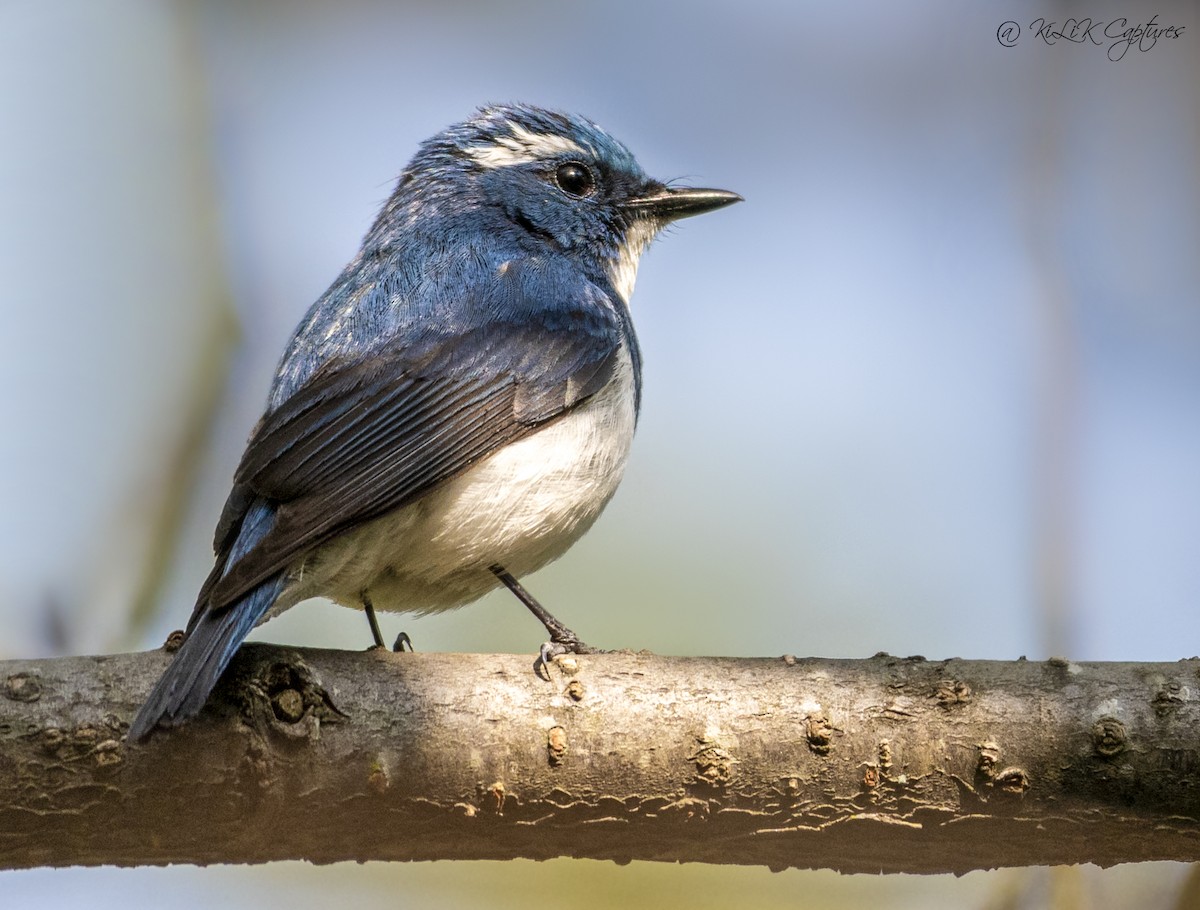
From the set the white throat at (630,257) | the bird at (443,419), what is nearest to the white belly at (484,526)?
the bird at (443,419)

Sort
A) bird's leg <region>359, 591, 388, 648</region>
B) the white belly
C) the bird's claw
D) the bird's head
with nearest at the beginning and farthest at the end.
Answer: the bird's claw, the white belly, bird's leg <region>359, 591, 388, 648</region>, the bird's head

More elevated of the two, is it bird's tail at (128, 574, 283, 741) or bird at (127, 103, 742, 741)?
bird at (127, 103, 742, 741)

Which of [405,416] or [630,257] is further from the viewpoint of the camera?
[630,257]

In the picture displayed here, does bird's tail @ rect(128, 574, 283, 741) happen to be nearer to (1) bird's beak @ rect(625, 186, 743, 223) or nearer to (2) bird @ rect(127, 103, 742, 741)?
(2) bird @ rect(127, 103, 742, 741)

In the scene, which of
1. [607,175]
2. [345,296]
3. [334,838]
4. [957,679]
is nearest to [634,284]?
[607,175]

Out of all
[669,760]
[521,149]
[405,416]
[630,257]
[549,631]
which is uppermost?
[521,149]

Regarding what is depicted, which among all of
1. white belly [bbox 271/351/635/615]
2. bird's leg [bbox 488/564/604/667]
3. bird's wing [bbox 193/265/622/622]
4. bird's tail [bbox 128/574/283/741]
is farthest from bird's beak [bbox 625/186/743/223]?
bird's tail [bbox 128/574/283/741]

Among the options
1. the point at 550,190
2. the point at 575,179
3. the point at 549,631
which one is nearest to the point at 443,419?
the point at 549,631

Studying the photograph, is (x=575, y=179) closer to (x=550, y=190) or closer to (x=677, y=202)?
Answer: (x=550, y=190)

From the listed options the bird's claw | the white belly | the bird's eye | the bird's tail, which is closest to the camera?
the bird's tail
